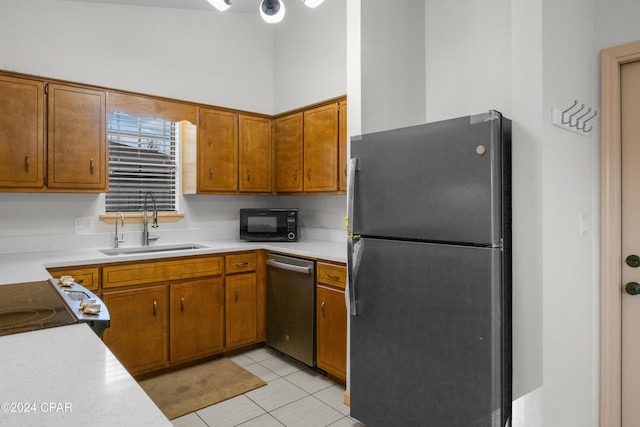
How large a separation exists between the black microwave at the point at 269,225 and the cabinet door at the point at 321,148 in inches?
14.7

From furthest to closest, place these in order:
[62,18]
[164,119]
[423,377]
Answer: [164,119] → [62,18] → [423,377]

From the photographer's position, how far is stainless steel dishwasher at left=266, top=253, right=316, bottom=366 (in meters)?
2.98

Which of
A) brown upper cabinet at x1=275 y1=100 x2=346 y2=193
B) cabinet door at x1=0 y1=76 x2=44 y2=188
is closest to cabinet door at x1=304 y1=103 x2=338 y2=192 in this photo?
brown upper cabinet at x1=275 y1=100 x2=346 y2=193

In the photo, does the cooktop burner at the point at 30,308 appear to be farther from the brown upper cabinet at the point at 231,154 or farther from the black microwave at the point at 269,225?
the black microwave at the point at 269,225

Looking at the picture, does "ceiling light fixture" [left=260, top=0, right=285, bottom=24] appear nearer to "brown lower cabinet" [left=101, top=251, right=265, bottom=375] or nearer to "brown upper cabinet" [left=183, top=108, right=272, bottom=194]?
"brown upper cabinet" [left=183, top=108, right=272, bottom=194]

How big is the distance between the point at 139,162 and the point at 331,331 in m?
2.26

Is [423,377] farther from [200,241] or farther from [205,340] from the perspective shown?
[200,241]

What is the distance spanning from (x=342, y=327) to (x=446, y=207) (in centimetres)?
132

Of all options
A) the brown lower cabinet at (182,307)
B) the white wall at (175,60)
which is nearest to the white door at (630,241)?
the white wall at (175,60)

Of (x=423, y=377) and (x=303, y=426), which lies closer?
(x=423, y=377)

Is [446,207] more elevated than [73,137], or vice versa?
[73,137]

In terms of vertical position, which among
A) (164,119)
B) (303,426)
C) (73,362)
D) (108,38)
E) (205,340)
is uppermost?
(108,38)

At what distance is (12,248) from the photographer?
287cm

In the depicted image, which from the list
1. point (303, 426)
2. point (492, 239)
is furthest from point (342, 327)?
point (492, 239)
